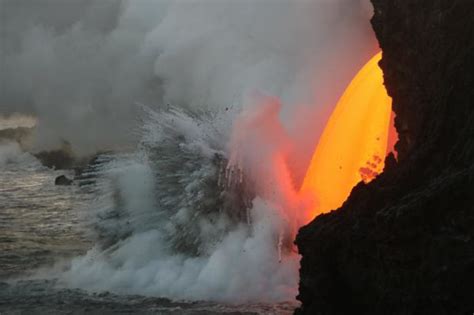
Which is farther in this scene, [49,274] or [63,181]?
[63,181]

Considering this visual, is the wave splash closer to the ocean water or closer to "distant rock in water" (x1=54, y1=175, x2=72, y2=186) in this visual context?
the ocean water

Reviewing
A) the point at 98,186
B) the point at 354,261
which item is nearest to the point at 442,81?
the point at 354,261

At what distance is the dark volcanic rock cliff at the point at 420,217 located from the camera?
11.2 meters

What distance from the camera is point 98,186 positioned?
88.5 feet

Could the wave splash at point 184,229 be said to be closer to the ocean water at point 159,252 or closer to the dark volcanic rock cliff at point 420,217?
the ocean water at point 159,252

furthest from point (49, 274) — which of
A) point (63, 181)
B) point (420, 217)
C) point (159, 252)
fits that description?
point (63, 181)

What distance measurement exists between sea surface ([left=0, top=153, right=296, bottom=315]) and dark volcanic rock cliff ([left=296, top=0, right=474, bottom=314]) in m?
4.10

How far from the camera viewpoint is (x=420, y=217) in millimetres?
11664

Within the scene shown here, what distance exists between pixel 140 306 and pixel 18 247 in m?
11.8

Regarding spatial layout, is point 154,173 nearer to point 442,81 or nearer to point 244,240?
point 244,240

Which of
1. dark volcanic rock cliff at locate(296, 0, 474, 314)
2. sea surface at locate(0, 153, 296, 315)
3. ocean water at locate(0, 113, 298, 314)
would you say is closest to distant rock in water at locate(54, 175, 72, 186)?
sea surface at locate(0, 153, 296, 315)

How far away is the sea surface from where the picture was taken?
17.6 metres

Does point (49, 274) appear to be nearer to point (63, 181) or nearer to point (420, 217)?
point (420, 217)

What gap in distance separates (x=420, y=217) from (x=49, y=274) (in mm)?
14232
